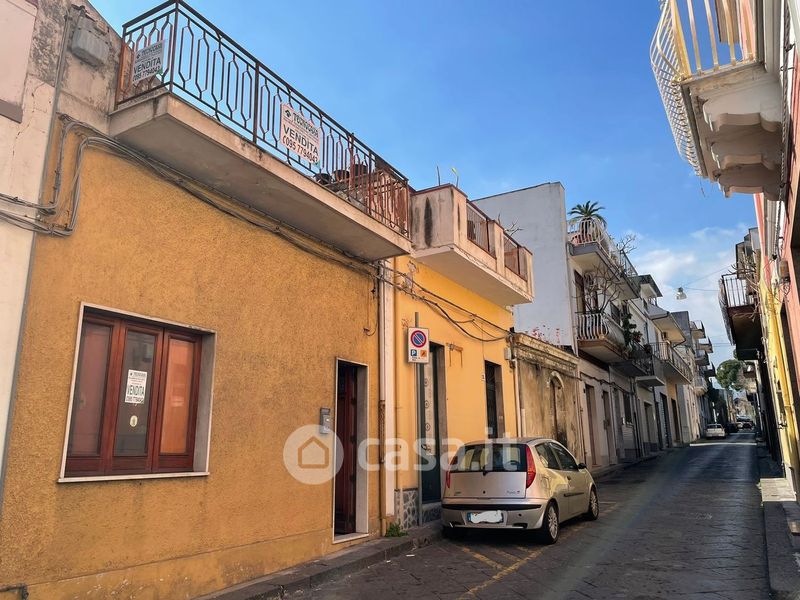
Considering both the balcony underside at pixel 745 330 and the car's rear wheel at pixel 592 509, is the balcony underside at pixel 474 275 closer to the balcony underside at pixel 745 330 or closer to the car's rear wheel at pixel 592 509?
the car's rear wheel at pixel 592 509

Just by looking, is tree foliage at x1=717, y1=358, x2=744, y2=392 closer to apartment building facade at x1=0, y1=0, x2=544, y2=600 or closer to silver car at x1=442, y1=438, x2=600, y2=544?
silver car at x1=442, y1=438, x2=600, y2=544

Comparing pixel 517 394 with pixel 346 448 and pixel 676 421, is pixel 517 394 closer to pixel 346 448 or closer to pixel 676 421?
pixel 346 448

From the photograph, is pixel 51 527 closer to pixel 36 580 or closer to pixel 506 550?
pixel 36 580

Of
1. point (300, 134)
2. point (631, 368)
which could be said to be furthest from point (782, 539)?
point (631, 368)

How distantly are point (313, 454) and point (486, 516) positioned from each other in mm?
2738

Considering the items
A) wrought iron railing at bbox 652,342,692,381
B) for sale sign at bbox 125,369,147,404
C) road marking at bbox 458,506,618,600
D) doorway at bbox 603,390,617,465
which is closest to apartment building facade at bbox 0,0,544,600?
for sale sign at bbox 125,369,147,404

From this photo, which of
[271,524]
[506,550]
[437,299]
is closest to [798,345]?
[506,550]

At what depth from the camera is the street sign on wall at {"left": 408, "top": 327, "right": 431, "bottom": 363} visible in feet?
33.7

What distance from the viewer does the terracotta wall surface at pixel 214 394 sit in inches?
192

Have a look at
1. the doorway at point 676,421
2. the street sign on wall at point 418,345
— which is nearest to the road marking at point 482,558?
the street sign on wall at point 418,345

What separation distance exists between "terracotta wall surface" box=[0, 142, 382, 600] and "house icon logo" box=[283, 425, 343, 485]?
0.39 feet

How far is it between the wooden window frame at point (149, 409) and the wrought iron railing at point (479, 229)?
22.7 feet

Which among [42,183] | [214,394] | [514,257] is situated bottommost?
[214,394]

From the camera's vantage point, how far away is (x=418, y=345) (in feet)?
34.0
